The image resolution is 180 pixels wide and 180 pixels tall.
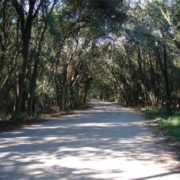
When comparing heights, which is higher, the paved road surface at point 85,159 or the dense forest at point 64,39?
the dense forest at point 64,39

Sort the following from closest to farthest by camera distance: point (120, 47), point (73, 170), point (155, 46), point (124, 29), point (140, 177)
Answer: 1. point (140, 177)
2. point (73, 170)
3. point (124, 29)
4. point (155, 46)
5. point (120, 47)

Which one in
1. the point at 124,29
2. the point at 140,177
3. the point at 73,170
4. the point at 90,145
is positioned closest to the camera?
the point at 140,177

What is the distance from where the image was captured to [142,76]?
56750 millimetres

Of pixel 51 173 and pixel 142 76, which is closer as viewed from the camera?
pixel 51 173

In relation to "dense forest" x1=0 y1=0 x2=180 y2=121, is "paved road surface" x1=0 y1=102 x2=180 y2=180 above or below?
below

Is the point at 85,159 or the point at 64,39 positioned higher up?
the point at 64,39

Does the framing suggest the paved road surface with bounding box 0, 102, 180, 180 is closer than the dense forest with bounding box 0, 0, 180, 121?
Yes

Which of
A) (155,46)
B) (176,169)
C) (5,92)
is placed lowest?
(176,169)

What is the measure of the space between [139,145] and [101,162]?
4.13 m

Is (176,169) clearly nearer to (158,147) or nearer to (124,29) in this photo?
(158,147)

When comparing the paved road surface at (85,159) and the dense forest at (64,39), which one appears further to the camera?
the dense forest at (64,39)

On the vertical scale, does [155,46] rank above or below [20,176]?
above

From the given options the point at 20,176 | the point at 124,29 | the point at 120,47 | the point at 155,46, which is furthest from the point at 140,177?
the point at 120,47

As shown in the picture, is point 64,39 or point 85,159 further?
point 64,39
